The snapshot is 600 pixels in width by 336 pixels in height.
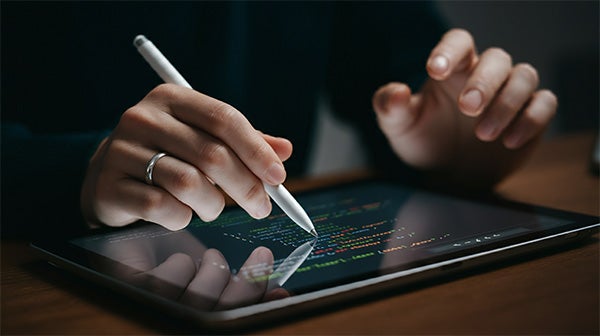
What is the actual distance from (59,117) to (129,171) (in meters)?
0.55

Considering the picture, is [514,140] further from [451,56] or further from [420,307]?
[420,307]

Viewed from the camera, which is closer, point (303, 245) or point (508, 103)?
point (303, 245)

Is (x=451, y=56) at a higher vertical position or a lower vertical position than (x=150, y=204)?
higher

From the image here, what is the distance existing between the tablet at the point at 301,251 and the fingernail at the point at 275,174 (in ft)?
0.15

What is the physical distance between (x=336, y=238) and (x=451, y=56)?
31cm

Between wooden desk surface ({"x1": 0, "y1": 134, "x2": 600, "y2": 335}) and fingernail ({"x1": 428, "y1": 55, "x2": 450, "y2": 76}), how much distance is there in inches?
10.2

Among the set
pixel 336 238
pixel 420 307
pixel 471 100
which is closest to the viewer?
pixel 420 307

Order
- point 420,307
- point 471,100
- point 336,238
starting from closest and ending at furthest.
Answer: point 420,307, point 336,238, point 471,100

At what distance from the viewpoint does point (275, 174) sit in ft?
1.73

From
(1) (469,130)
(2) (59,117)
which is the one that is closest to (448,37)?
(1) (469,130)

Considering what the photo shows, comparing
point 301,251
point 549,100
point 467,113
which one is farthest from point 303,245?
point 549,100

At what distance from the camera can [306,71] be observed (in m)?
1.25

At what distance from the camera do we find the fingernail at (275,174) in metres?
0.52

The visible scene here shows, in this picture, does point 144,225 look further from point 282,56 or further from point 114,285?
point 282,56
